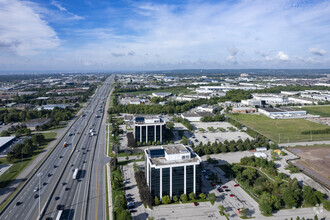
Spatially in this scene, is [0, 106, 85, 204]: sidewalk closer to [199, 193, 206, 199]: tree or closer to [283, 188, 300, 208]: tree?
[199, 193, 206, 199]: tree

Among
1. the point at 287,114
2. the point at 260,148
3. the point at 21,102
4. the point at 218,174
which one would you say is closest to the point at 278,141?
the point at 260,148

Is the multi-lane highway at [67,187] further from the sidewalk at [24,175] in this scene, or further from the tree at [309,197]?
the tree at [309,197]

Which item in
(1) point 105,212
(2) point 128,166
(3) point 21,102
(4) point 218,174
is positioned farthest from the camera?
(3) point 21,102

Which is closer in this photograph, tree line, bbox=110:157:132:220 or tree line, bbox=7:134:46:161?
tree line, bbox=110:157:132:220

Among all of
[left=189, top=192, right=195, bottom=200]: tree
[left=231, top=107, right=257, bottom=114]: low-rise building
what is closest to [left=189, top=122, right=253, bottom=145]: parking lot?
[left=231, top=107, right=257, bottom=114]: low-rise building

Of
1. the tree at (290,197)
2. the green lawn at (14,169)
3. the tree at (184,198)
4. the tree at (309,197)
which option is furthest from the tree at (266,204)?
the green lawn at (14,169)

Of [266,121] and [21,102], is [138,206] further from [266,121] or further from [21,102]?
[21,102]
